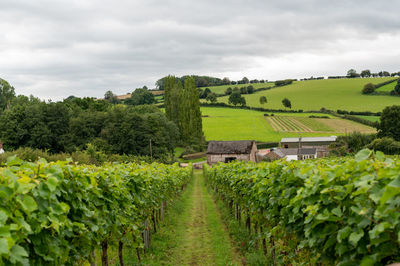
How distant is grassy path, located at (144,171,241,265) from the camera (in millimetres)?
10392

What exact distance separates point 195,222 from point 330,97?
333ft

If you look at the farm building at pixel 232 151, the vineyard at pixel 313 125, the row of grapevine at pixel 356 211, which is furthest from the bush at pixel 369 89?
the row of grapevine at pixel 356 211

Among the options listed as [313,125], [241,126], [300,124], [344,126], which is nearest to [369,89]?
[344,126]

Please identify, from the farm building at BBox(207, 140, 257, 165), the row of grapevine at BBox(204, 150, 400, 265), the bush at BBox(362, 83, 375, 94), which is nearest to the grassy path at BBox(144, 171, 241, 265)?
the row of grapevine at BBox(204, 150, 400, 265)

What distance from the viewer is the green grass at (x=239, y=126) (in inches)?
3241

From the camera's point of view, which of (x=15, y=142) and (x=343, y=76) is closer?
(x=15, y=142)

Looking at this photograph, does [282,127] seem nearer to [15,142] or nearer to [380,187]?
[15,142]

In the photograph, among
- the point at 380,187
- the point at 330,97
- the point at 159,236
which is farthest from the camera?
the point at 330,97

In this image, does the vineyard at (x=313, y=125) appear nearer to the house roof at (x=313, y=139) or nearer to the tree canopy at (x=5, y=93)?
the house roof at (x=313, y=139)

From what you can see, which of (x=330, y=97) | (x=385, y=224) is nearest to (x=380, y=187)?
(x=385, y=224)

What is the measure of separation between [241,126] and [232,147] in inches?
1176

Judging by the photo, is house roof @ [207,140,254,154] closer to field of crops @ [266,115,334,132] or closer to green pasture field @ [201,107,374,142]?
green pasture field @ [201,107,374,142]

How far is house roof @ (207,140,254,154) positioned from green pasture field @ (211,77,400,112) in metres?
44.2

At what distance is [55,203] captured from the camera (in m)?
4.25
